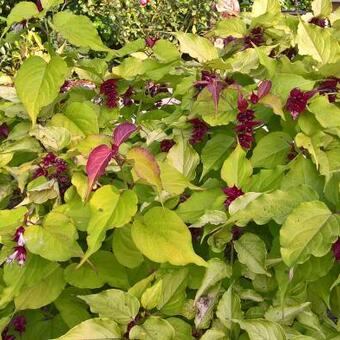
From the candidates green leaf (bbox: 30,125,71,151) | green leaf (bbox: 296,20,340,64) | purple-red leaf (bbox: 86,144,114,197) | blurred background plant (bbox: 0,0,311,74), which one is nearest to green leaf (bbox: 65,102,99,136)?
green leaf (bbox: 30,125,71,151)

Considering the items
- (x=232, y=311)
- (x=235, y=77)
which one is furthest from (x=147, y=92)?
(x=232, y=311)

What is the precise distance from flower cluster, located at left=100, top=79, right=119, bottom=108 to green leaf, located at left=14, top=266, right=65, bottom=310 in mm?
521

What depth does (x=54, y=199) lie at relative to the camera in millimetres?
1379

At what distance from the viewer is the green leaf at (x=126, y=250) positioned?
4.16ft

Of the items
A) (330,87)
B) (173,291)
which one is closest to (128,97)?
(330,87)

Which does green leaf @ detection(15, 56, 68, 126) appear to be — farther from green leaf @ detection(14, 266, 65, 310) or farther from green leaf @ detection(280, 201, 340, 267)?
green leaf @ detection(280, 201, 340, 267)

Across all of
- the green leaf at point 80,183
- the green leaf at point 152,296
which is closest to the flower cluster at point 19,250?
the green leaf at point 80,183

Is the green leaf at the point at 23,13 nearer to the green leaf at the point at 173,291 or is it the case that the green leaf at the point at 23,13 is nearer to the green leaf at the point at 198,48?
the green leaf at the point at 198,48

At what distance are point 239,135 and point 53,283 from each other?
1.71 ft

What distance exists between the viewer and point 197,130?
1479mm

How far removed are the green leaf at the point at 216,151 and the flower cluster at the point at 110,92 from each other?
359mm

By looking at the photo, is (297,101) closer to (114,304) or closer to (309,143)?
(309,143)

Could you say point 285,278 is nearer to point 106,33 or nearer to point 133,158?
point 133,158

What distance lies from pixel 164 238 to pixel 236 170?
24 cm
